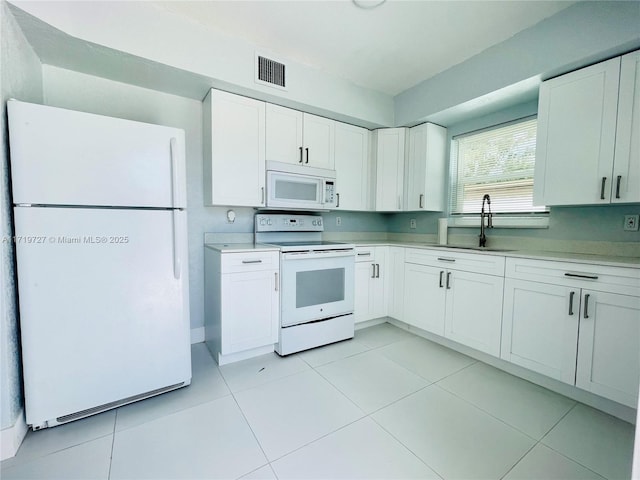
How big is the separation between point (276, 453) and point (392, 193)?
2674 mm

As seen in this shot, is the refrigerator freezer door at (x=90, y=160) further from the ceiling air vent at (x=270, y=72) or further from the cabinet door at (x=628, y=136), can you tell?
the cabinet door at (x=628, y=136)

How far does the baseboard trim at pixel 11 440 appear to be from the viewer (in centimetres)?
129

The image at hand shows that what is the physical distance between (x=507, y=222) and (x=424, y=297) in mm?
1055

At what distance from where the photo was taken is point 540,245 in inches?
92.8

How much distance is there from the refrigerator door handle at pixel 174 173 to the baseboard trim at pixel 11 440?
133 centimetres

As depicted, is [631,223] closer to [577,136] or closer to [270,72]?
[577,136]

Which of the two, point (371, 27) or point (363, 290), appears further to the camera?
point (363, 290)

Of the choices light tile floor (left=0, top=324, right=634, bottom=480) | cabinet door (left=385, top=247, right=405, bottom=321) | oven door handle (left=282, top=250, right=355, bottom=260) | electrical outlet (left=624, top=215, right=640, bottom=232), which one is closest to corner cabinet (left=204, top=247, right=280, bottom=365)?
oven door handle (left=282, top=250, right=355, bottom=260)

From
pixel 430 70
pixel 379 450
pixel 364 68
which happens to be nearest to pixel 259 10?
pixel 364 68

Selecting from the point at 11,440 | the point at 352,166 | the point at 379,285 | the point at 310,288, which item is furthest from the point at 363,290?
the point at 11,440

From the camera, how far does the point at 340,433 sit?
1.48 m

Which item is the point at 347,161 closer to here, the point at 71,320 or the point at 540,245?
the point at 540,245

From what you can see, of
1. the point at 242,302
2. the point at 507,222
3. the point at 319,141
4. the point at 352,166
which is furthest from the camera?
the point at 352,166

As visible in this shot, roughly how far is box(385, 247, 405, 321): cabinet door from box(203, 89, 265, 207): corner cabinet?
5.02 feet
